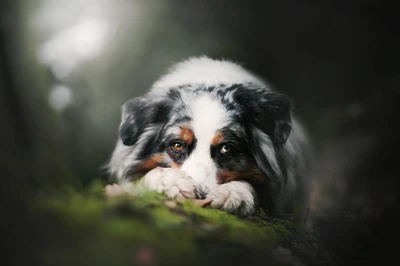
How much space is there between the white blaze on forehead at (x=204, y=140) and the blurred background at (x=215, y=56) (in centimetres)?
39

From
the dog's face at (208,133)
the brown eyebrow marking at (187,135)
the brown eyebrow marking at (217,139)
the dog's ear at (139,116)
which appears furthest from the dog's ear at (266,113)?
the dog's ear at (139,116)

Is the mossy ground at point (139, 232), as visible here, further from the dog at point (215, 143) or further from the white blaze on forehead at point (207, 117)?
the white blaze on forehead at point (207, 117)

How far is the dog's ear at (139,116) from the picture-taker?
7.99 ft

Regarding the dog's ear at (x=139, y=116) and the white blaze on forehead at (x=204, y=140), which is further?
→ the dog's ear at (x=139, y=116)

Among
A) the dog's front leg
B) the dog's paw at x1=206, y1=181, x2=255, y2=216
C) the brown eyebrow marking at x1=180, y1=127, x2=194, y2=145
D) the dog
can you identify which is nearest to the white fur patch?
the dog

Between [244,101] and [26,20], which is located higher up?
[26,20]

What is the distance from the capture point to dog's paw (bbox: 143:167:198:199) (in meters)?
2.25

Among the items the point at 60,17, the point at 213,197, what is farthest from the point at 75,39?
the point at 213,197

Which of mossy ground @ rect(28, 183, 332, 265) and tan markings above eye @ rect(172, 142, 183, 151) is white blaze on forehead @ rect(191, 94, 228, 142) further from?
mossy ground @ rect(28, 183, 332, 265)

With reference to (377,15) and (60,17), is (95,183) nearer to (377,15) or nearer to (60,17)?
(60,17)

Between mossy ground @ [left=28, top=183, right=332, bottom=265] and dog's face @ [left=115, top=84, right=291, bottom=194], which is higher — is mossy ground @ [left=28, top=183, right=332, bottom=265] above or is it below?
below

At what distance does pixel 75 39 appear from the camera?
253 cm

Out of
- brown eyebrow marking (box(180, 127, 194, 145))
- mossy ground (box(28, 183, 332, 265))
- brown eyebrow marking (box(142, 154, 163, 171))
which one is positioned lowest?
mossy ground (box(28, 183, 332, 265))

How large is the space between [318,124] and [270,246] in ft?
2.64
